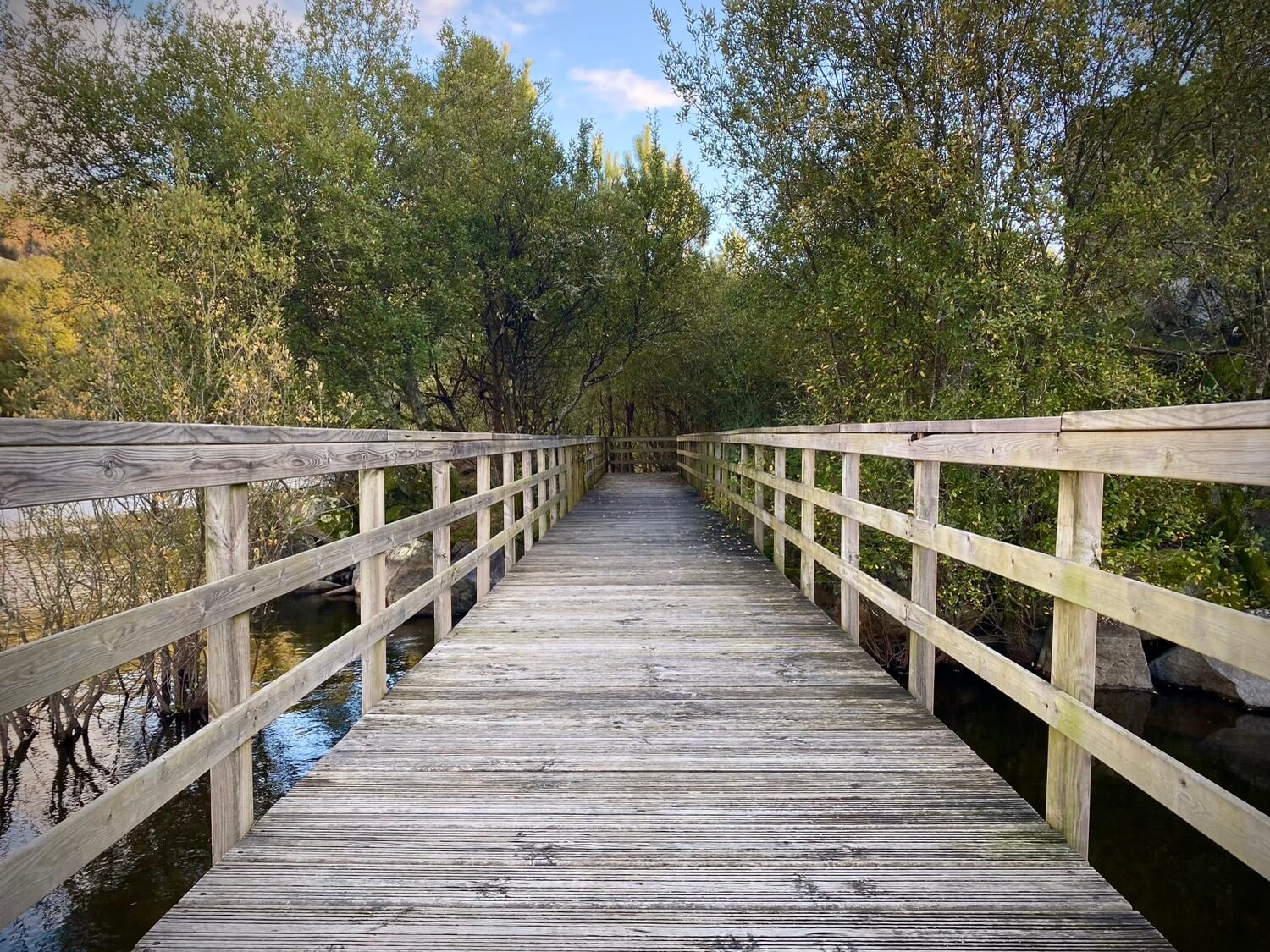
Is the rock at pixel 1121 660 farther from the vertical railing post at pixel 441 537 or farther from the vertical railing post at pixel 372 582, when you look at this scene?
the vertical railing post at pixel 372 582

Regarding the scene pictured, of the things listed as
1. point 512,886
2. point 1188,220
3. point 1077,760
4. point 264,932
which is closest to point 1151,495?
point 1188,220

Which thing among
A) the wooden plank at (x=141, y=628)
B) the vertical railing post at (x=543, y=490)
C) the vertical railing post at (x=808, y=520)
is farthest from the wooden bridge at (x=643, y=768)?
the vertical railing post at (x=543, y=490)

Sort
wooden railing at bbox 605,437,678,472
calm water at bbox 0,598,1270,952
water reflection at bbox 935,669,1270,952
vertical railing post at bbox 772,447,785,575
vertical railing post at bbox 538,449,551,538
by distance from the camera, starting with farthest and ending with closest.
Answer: wooden railing at bbox 605,437,678,472 < vertical railing post at bbox 538,449,551,538 < vertical railing post at bbox 772,447,785,575 < water reflection at bbox 935,669,1270,952 < calm water at bbox 0,598,1270,952

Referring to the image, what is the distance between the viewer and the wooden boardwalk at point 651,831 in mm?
1831

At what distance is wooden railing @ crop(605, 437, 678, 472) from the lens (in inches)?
1145

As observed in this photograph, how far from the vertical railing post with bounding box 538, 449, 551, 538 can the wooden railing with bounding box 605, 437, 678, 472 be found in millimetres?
19143

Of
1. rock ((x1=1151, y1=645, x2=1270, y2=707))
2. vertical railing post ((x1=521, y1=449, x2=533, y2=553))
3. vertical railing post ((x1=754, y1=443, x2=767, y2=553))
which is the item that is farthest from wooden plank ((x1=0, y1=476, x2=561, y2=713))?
rock ((x1=1151, y1=645, x2=1270, y2=707))

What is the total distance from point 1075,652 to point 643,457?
27.2 meters

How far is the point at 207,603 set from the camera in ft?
6.91

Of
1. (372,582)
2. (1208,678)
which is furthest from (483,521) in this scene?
(1208,678)

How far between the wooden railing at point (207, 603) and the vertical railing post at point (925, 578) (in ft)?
7.86

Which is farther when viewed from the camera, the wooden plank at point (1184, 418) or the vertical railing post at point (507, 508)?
the vertical railing post at point (507, 508)

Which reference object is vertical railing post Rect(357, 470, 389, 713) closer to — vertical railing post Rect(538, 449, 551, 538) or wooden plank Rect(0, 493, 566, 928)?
wooden plank Rect(0, 493, 566, 928)

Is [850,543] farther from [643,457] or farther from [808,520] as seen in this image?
[643,457]
